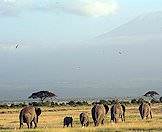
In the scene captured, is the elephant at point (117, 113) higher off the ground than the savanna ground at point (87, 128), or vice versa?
the elephant at point (117, 113)

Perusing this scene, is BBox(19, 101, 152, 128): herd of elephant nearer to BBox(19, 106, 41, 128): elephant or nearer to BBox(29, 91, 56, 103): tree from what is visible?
BBox(19, 106, 41, 128): elephant

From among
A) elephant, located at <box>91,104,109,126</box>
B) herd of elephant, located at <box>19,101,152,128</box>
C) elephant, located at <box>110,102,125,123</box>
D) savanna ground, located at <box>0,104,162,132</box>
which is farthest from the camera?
elephant, located at <box>110,102,125,123</box>

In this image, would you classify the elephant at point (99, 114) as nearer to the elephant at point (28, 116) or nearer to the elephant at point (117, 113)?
the elephant at point (117, 113)

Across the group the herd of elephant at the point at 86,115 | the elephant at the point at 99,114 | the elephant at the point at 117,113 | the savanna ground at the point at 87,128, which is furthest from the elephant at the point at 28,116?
the elephant at the point at 117,113

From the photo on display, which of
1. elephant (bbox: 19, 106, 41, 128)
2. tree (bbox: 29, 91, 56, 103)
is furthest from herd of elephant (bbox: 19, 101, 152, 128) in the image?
tree (bbox: 29, 91, 56, 103)

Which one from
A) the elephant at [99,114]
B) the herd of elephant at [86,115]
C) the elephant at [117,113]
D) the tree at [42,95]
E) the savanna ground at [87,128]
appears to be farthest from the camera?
the tree at [42,95]

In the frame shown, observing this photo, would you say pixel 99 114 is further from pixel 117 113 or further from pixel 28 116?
pixel 28 116

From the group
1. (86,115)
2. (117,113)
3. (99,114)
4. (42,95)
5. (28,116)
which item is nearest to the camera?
(28,116)

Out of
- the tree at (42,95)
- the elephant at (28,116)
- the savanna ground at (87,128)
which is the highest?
the tree at (42,95)

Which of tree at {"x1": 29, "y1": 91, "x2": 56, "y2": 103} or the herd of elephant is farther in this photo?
tree at {"x1": 29, "y1": 91, "x2": 56, "y2": 103}

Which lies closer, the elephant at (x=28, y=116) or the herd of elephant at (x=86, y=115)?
the elephant at (x=28, y=116)

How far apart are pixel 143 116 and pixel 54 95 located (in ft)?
271

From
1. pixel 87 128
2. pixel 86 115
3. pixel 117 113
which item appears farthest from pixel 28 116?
pixel 117 113

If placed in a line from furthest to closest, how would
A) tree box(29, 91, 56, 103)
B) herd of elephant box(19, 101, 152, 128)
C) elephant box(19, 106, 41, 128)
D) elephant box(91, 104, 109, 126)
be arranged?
tree box(29, 91, 56, 103)
elephant box(91, 104, 109, 126)
herd of elephant box(19, 101, 152, 128)
elephant box(19, 106, 41, 128)
